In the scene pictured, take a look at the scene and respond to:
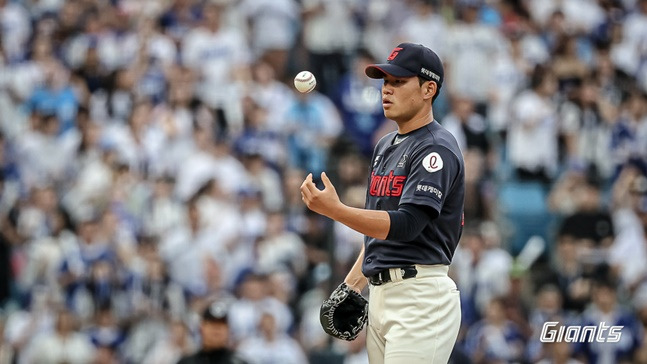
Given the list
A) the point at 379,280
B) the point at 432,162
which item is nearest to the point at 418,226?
the point at 432,162

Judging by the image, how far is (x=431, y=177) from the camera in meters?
5.76

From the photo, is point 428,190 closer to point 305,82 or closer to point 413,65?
point 413,65

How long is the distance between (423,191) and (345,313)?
3.00ft

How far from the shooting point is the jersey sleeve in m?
5.71

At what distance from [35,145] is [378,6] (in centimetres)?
592

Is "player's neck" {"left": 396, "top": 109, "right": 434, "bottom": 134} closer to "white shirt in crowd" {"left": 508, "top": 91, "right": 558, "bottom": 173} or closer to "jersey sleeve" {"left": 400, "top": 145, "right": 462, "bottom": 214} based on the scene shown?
"jersey sleeve" {"left": 400, "top": 145, "right": 462, "bottom": 214}

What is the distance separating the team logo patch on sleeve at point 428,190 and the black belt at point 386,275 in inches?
17.0

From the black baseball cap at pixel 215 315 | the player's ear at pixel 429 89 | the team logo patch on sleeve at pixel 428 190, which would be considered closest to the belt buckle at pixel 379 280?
the team logo patch on sleeve at pixel 428 190

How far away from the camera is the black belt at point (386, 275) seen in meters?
5.93

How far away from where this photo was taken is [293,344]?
40.2 ft

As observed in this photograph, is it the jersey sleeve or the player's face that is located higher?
the player's face

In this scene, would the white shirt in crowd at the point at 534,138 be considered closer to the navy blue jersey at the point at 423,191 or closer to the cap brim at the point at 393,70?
the navy blue jersey at the point at 423,191

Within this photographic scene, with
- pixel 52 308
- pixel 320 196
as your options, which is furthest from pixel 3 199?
pixel 320 196

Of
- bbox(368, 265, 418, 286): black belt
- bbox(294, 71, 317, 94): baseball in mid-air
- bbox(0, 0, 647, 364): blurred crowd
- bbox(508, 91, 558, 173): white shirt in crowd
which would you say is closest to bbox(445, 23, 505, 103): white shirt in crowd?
bbox(0, 0, 647, 364): blurred crowd
